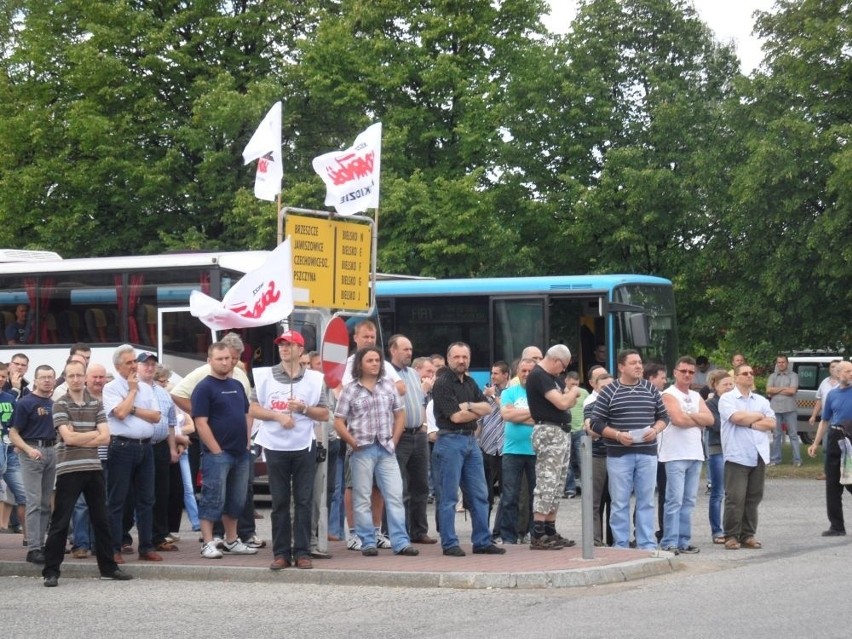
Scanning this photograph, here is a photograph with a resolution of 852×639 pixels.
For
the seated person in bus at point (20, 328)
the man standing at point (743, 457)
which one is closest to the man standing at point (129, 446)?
the man standing at point (743, 457)

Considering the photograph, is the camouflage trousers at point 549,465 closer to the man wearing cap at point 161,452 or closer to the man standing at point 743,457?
the man standing at point 743,457

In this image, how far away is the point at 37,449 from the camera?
1337 cm

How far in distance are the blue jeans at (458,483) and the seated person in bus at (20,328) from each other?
45.8 feet

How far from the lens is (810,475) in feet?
85.6

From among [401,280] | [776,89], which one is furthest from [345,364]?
[776,89]

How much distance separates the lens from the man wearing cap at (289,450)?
12352 millimetres

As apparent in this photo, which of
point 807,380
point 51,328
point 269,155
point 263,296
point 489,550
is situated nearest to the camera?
point 263,296

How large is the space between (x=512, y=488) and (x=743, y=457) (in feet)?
8.37

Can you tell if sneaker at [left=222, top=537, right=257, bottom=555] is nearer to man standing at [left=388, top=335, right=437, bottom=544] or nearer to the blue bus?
man standing at [left=388, top=335, right=437, bottom=544]

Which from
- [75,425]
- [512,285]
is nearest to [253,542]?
[75,425]

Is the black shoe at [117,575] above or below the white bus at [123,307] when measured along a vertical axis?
below

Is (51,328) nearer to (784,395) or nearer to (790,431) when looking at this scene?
(784,395)

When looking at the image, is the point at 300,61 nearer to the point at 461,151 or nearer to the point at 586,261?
the point at 461,151

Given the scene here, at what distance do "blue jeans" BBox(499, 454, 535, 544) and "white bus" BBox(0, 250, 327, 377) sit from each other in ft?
28.6
